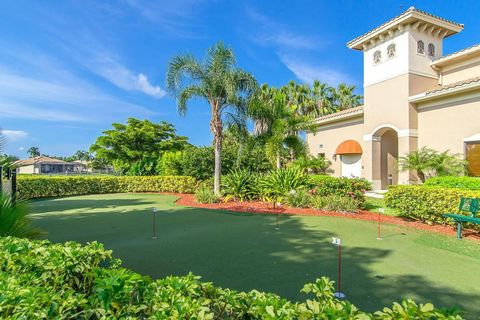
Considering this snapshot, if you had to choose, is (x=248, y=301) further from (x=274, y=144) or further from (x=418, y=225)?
(x=274, y=144)

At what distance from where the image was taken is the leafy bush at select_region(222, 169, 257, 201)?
13.2 m

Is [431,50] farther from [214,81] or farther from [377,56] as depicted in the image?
[214,81]

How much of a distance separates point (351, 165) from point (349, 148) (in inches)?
54.9

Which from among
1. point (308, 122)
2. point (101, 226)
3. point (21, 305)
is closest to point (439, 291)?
point (21, 305)

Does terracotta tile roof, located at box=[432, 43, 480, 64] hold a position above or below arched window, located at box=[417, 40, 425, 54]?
below

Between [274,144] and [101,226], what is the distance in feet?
32.7

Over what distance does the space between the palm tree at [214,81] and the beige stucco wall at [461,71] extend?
10812 millimetres

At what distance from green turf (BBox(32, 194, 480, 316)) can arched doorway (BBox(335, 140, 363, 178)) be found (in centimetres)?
983

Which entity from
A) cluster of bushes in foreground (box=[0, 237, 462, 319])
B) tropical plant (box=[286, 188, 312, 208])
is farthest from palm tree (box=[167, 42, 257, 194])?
cluster of bushes in foreground (box=[0, 237, 462, 319])

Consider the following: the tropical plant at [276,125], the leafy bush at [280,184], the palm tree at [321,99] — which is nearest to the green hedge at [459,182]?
the leafy bush at [280,184]

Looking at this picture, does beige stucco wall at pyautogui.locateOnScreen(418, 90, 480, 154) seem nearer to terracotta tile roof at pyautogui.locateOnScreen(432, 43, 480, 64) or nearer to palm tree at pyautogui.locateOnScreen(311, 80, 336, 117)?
terracotta tile roof at pyautogui.locateOnScreen(432, 43, 480, 64)

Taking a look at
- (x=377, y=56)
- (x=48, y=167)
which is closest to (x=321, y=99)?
(x=377, y=56)

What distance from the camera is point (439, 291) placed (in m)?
3.92

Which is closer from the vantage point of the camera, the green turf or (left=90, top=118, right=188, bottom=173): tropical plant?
the green turf
